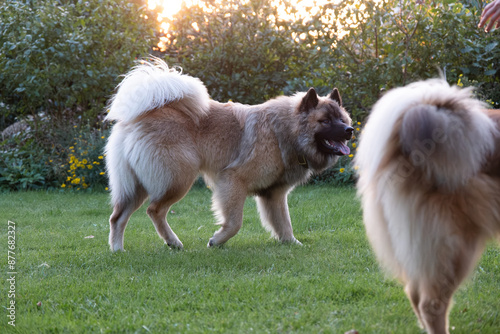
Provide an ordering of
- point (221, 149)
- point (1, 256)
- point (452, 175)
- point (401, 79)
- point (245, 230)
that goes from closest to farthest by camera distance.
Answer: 1. point (452, 175)
2. point (1, 256)
3. point (221, 149)
4. point (245, 230)
5. point (401, 79)

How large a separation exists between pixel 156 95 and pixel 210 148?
2.29 ft

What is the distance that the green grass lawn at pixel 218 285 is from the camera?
2725 millimetres

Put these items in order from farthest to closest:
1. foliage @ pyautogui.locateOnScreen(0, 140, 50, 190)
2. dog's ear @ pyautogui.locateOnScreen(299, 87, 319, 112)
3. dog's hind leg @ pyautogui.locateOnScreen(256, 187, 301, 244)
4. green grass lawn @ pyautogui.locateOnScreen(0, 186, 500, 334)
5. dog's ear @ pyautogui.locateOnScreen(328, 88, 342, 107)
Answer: foliage @ pyautogui.locateOnScreen(0, 140, 50, 190), dog's ear @ pyautogui.locateOnScreen(328, 88, 342, 107), dog's hind leg @ pyautogui.locateOnScreen(256, 187, 301, 244), dog's ear @ pyautogui.locateOnScreen(299, 87, 319, 112), green grass lawn @ pyautogui.locateOnScreen(0, 186, 500, 334)

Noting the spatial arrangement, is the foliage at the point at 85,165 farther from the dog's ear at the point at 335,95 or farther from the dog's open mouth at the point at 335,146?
the dog's open mouth at the point at 335,146

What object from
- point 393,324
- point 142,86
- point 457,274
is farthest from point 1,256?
point 457,274

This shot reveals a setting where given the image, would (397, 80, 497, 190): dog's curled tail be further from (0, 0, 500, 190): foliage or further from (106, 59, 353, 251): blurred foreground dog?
(0, 0, 500, 190): foliage

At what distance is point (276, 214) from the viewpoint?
4.90 metres

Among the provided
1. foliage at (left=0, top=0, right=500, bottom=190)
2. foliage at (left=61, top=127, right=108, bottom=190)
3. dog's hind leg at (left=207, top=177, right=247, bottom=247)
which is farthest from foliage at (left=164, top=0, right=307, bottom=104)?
dog's hind leg at (left=207, top=177, right=247, bottom=247)

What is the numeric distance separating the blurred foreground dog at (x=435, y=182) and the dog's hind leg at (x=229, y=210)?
244cm

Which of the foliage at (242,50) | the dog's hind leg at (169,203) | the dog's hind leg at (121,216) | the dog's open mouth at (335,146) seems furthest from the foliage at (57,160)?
the dog's open mouth at (335,146)

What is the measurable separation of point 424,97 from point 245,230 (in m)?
3.59

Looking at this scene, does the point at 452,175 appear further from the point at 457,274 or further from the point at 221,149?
the point at 221,149

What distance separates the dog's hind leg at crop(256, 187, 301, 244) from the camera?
16.1 ft

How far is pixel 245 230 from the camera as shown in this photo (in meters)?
5.55
